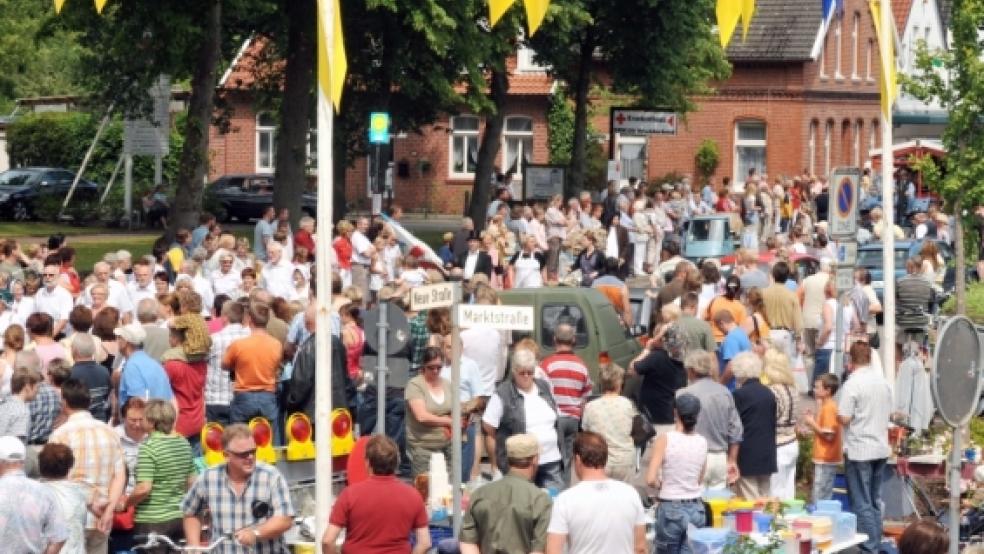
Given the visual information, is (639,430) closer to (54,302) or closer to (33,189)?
(54,302)

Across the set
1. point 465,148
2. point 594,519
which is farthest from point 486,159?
point 594,519

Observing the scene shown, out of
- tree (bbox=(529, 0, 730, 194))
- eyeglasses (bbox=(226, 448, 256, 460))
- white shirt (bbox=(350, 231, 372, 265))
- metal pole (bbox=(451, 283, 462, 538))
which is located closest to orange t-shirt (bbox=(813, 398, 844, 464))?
metal pole (bbox=(451, 283, 462, 538))

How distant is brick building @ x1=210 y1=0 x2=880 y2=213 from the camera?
206ft

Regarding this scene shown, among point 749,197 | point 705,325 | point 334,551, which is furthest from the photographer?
point 749,197

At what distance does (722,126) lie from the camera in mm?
63719

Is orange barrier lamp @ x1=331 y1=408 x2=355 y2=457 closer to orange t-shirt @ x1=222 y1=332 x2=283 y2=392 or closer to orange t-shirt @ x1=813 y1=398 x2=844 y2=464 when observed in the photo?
orange t-shirt @ x1=222 y1=332 x2=283 y2=392

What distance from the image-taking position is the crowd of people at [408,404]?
36.1 ft

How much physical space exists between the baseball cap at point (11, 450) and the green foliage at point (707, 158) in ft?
174

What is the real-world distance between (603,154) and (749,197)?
663 inches

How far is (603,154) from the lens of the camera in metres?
60.2

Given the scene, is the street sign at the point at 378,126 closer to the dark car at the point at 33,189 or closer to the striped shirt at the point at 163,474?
the striped shirt at the point at 163,474

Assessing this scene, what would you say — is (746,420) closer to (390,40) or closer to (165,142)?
(390,40)

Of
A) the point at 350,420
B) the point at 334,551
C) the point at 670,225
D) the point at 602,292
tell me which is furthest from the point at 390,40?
the point at 334,551

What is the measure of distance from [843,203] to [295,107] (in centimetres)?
1817
